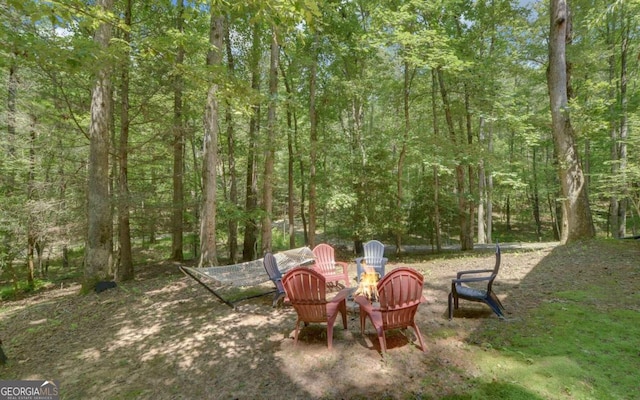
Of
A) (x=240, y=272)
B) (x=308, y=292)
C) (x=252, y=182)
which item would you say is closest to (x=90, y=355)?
(x=240, y=272)

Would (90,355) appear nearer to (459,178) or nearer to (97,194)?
(97,194)

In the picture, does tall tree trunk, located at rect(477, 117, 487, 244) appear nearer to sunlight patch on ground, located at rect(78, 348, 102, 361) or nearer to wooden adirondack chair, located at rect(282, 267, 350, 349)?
wooden adirondack chair, located at rect(282, 267, 350, 349)

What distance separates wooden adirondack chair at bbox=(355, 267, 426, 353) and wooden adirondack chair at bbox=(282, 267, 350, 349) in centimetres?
49

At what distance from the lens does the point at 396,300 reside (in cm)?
328

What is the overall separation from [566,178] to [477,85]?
177 inches

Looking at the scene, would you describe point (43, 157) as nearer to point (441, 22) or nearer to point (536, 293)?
point (536, 293)

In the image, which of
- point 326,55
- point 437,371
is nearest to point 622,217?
point 326,55

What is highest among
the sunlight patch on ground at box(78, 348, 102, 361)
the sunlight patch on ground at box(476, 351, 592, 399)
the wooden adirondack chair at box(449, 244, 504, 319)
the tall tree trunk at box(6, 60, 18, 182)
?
the tall tree trunk at box(6, 60, 18, 182)

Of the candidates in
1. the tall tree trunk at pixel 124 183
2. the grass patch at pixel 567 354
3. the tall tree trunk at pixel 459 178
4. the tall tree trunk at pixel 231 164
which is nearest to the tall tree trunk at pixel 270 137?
the tall tree trunk at pixel 231 164

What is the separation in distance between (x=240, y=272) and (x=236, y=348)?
216 centimetres

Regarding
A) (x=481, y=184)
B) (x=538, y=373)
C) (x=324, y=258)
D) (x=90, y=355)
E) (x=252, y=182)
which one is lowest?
(x=90, y=355)

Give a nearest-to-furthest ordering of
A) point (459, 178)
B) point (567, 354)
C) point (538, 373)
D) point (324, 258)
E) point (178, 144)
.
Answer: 1. point (538, 373)
2. point (567, 354)
3. point (324, 258)
4. point (178, 144)
5. point (459, 178)

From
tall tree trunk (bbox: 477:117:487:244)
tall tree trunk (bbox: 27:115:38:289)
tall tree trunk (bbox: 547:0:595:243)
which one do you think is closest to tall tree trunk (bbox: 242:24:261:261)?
tall tree trunk (bbox: 27:115:38:289)

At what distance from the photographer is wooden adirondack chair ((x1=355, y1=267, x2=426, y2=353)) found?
324 cm
